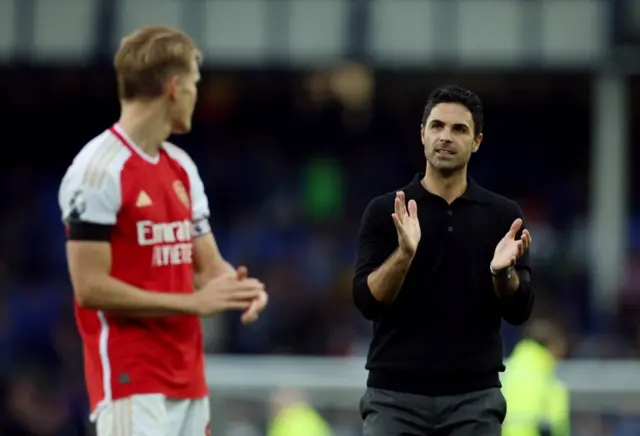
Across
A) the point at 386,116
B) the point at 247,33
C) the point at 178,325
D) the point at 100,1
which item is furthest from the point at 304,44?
the point at 178,325

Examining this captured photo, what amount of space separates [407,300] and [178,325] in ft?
3.32

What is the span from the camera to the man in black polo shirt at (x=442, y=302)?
228 inches

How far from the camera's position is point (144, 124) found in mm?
6316

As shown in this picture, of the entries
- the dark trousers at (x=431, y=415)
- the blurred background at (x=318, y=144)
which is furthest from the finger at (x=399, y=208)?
the blurred background at (x=318, y=144)

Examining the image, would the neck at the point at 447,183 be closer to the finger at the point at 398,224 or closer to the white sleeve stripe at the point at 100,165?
the finger at the point at 398,224

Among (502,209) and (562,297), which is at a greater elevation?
(502,209)

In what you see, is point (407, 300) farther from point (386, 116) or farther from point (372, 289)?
point (386, 116)

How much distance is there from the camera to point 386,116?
1005 inches

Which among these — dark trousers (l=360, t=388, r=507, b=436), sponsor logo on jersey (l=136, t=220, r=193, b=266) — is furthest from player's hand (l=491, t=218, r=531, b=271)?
sponsor logo on jersey (l=136, t=220, r=193, b=266)

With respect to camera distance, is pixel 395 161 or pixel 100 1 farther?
pixel 395 161

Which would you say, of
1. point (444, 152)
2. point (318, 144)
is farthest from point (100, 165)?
point (318, 144)

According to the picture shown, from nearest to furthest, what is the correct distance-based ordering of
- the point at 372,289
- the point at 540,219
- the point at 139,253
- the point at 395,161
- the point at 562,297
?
the point at 372,289 → the point at 139,253 → the point at 562,297 → the point at 540,219 → the point at 395,161

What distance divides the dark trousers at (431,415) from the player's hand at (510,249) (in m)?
0.53

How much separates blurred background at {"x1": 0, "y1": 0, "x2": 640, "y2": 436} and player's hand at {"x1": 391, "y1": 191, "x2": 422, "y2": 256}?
11900mm
